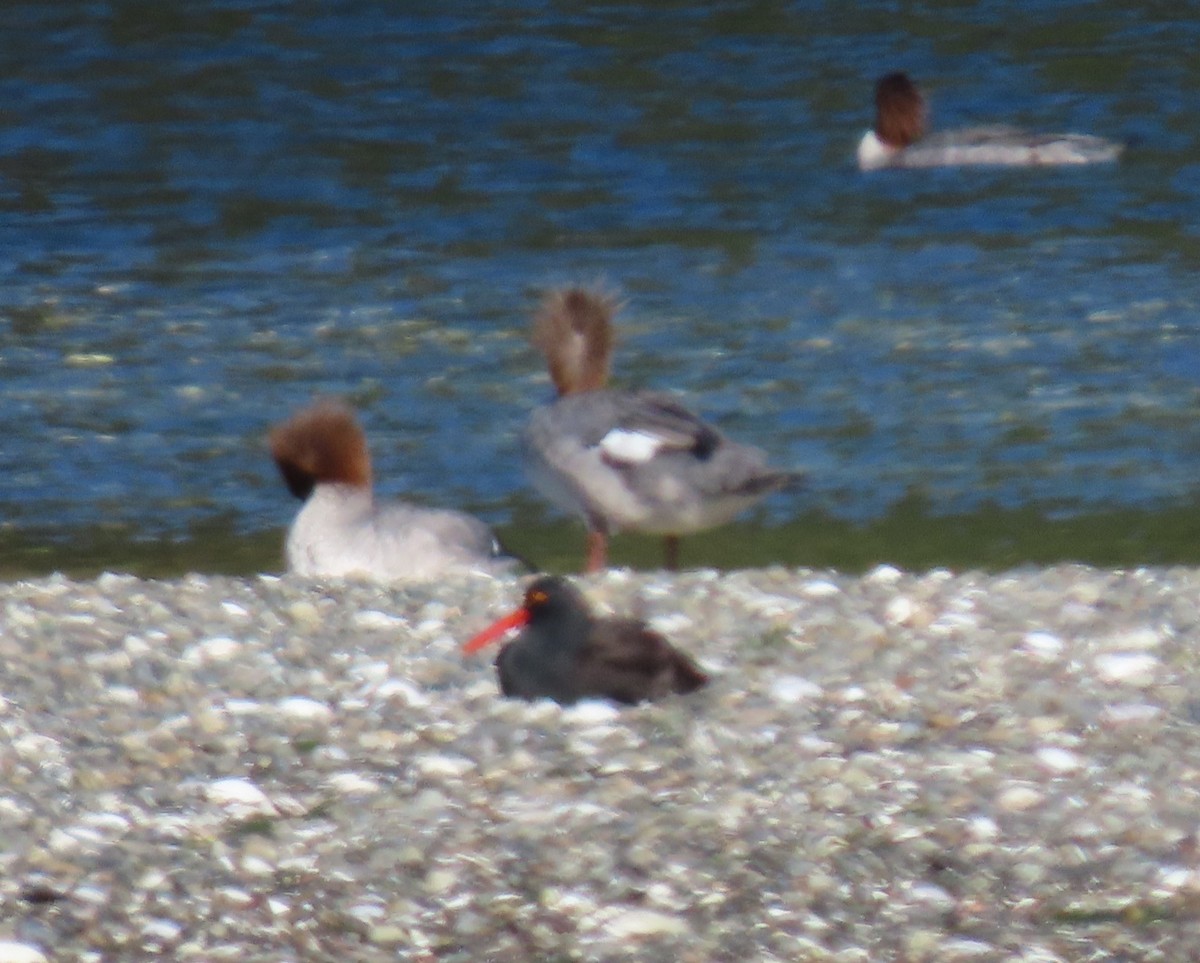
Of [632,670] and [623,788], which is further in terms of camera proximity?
[632,670]

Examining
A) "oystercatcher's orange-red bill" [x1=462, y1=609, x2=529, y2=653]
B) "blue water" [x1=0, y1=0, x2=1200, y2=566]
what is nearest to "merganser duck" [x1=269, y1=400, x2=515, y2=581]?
"blue water" [x1=0, y1=0, x2=1200, y2=566]

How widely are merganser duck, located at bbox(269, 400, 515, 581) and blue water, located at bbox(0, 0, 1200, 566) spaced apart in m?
1.15

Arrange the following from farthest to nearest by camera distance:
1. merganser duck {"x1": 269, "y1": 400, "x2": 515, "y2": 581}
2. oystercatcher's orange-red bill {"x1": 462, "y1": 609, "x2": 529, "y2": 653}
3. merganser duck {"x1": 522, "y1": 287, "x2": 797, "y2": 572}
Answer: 1. merganser duck {"x1": 522, "y1": 287, "x2": 797, "y2": 572}
2. merganser duck {"x1": 269, "y1": 400, "x2": 515, "y2": 581}
3. oystercatcher's orange-red bill {"x1": 462, "y1": 609, "x2": 529, "y2": 653}

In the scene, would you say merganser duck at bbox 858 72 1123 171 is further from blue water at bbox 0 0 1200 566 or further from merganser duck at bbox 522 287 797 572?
merganser duck at bbox 522 287 797 572

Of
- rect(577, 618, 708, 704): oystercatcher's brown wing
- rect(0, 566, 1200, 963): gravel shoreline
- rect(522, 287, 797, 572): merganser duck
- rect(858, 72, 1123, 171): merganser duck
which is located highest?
rect(858, 72, 1123, 171): merganser duck

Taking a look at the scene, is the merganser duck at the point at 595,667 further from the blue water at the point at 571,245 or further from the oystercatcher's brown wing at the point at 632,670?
the blue water at the point at 571,245

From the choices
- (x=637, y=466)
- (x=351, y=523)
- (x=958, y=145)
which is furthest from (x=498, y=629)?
(x=958, y=145)

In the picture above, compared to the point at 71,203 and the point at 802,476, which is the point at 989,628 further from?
the point at 71,203

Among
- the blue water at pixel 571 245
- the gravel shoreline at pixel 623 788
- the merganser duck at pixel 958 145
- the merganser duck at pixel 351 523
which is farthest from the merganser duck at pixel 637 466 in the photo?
the merganser duck at pixel 958 145

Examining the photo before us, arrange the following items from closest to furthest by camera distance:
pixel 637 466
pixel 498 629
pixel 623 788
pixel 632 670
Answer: pixel 623 788
pixel 632 670
pixel 498 629
pixel 637 466

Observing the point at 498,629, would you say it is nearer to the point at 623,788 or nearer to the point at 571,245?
the point at 623,788

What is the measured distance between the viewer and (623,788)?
6051 millimetres

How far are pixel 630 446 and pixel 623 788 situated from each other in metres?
3.16

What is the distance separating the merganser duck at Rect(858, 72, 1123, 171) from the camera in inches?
751
